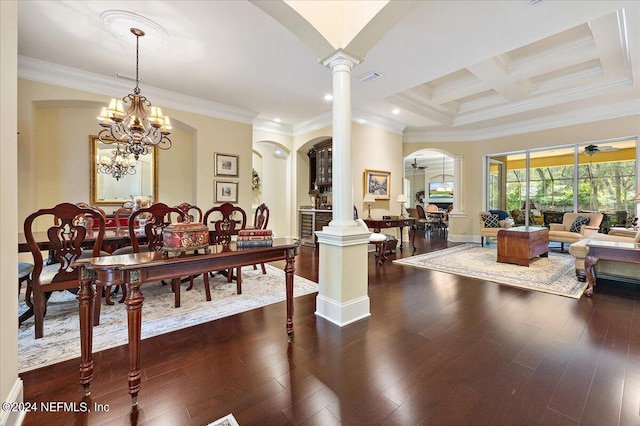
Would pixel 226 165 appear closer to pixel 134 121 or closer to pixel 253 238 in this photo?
pixel 134 121

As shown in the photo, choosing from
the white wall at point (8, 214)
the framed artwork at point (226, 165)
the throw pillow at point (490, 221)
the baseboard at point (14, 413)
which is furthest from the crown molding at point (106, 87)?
the throw pillow at point (490, 221)

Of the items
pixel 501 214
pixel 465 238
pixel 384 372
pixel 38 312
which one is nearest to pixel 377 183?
pixel 465 238

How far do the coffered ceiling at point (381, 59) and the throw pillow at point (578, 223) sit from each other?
7.03 feet

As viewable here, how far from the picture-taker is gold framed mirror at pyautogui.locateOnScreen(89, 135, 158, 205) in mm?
4578

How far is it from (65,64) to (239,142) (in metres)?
2.78

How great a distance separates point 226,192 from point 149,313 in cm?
332

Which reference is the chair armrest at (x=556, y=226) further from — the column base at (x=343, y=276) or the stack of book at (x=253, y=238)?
the stack of book at (x=253, y=238)

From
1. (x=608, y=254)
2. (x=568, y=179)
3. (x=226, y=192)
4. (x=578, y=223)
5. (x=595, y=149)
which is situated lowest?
(x=608, y=254)

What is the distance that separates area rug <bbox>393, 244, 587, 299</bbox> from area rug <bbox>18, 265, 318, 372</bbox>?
2455 mm

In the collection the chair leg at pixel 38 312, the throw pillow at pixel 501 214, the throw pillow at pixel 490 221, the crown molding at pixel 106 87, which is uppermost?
the crown molding at pixel 106 87

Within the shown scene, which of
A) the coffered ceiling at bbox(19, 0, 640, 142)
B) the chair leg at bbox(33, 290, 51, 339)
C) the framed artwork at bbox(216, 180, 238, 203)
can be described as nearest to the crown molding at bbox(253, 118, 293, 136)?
the coffered ceiling at bbox(19, 0, 640, 142)

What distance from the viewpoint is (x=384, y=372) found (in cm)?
179

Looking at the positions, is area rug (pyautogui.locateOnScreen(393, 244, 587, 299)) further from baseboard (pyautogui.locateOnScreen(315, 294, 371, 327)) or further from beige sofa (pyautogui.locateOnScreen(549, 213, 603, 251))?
baseboard (pyautogui.locateOnScreen(315, 294, 371, 327))

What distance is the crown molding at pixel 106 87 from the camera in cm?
382
